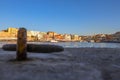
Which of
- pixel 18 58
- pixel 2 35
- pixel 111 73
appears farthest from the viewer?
pixel 2 35

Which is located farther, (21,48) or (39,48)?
(39,48)

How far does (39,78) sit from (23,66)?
1.66 metres

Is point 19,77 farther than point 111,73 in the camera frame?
No

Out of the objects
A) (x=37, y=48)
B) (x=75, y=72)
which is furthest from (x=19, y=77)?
(x=37, y=48)

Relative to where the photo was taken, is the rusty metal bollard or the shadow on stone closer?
the rusty metal bollard

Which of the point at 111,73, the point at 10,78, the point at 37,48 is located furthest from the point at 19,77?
the point at 37,48

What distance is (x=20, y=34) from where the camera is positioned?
380 inches

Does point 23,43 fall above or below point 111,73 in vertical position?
above

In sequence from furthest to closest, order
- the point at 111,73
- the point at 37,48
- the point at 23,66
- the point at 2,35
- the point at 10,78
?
the point at 2,35, the point at 37,48, the point at 23,66, the point at 111,73, the point at 10,78

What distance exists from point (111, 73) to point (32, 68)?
2.34 metres

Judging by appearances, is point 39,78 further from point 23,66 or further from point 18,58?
point 18,58

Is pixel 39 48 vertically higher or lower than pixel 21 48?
lower

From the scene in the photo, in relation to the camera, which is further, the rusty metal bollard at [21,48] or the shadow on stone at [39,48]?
the shadow on stone at [39,48]

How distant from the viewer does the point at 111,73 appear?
7.25 meters
